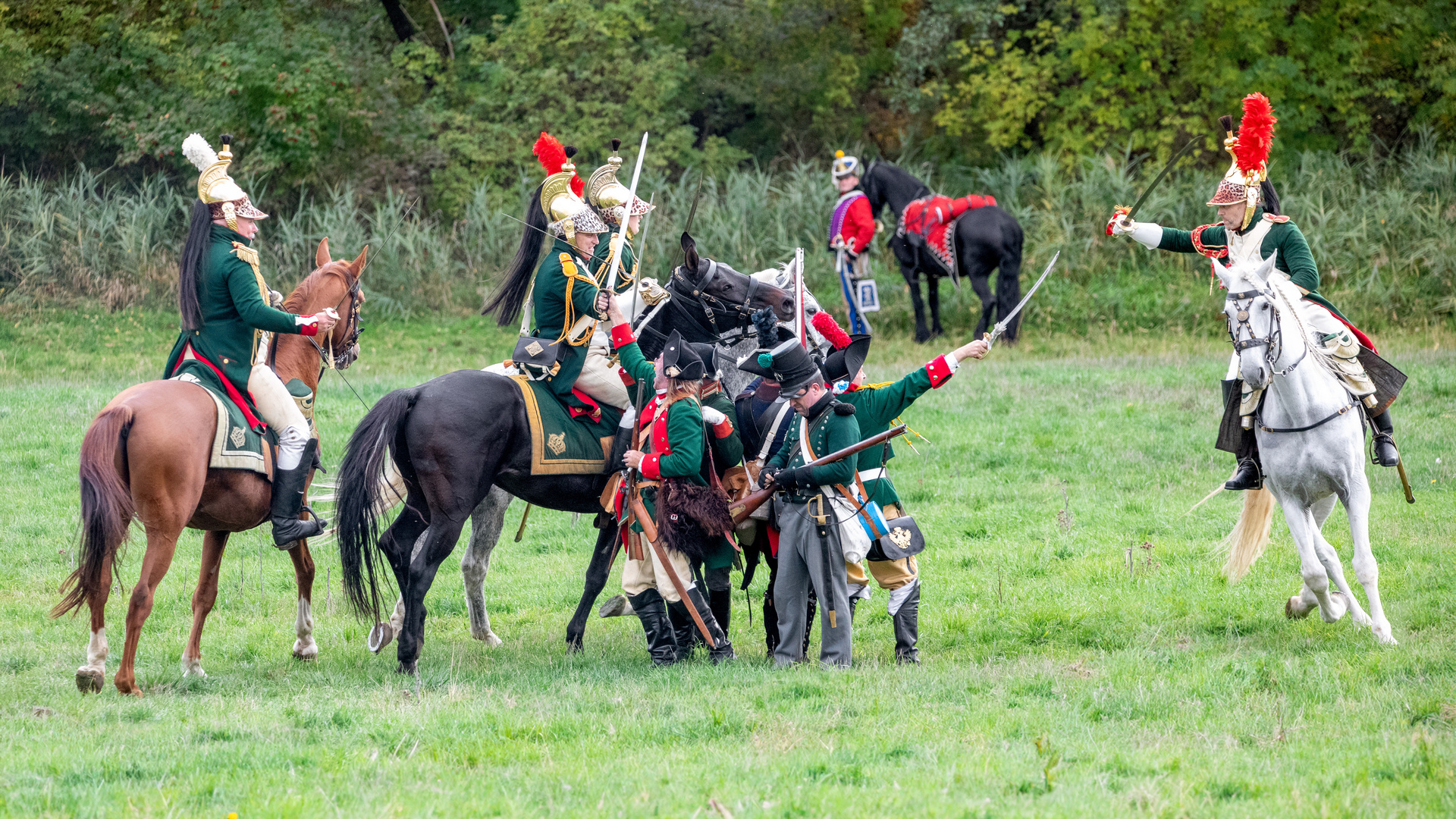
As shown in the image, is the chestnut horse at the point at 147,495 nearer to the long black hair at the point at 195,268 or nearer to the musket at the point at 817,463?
the long black hair at the point at 195,268

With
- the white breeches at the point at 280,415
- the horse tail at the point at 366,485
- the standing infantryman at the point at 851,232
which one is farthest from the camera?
the standing infantryman at the point at 851,232

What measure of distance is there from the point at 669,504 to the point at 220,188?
2909 millimetres

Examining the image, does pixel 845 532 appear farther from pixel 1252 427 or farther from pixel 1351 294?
pixel 1351 294

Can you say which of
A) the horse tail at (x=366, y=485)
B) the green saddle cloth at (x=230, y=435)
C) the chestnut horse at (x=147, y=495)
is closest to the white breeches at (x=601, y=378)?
the horse tail at (x=366, y=485)

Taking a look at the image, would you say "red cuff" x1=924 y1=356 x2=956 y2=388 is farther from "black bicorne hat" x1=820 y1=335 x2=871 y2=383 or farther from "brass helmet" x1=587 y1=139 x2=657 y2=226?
"brass helmet" x1=587 y1=139 x2=657 y2=226

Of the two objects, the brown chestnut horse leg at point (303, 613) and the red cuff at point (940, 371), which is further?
the brown chestnut horse leg at point (303, 613)

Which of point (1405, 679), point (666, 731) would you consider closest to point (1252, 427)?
point (1405, 679)

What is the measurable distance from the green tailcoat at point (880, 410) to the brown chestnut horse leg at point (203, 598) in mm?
3602

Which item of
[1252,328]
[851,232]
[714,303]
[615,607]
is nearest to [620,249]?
[714,303]

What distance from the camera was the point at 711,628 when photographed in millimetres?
7434

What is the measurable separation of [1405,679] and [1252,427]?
1.76 meters

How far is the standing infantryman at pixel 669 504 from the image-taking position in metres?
7.18

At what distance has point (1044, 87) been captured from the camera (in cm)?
2291

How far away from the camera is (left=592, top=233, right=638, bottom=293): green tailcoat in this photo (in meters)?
8.07
